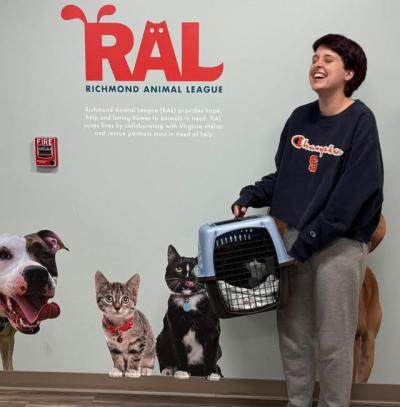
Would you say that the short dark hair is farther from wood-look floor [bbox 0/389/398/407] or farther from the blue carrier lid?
wood-look floor [bbox 0/389/398/407]

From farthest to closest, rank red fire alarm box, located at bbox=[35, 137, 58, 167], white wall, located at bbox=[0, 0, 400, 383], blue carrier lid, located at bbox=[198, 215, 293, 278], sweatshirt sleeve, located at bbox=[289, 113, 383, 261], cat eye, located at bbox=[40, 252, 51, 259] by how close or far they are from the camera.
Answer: cat eye, located at bbox=[40, 252, 51, 259], red fire alarm box, located at bbox=[35, 137, 58, 167], white wall, located at bbox=[0, 0, 400, 383], blue carrier lid, located at bbox=[198, 215, 293, 278], sweatshirt sleeve, located at bbox=[289, 113, 383, 261]

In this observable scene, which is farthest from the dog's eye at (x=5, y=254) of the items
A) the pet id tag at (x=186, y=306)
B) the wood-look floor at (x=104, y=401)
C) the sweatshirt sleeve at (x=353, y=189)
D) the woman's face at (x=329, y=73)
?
the woman's face at (x=329, y=73)

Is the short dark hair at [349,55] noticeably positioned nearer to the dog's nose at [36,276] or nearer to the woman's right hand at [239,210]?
the woman's right hand at [239,210]

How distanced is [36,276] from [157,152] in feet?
2.38

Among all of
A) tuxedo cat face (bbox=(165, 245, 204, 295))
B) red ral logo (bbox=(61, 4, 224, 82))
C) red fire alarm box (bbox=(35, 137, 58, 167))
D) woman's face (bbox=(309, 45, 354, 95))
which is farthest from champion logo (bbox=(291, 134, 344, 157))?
red fire alarm box (bbox=(35, 137, 58, 167))

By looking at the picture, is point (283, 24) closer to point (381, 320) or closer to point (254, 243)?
point (254, 243)

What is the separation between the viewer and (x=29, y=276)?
2.04 meters

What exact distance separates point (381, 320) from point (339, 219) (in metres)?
0.73

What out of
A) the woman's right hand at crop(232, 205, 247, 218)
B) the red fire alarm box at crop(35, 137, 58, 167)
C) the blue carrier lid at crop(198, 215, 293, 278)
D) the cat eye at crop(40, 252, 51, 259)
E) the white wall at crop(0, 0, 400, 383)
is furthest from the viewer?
the cat eye at crop(40, 252, 51, 259)

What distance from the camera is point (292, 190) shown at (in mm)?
1637

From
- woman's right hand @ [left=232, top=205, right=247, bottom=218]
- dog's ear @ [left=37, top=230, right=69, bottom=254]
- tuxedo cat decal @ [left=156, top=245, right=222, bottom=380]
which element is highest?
woman's right hand @ [left=232, top=205, right=247, bottom=218]

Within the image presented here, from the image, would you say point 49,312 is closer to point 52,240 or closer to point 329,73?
point 52,240

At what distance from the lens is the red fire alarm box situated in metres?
1.93

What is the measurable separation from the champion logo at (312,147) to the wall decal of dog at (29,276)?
1.04 m
